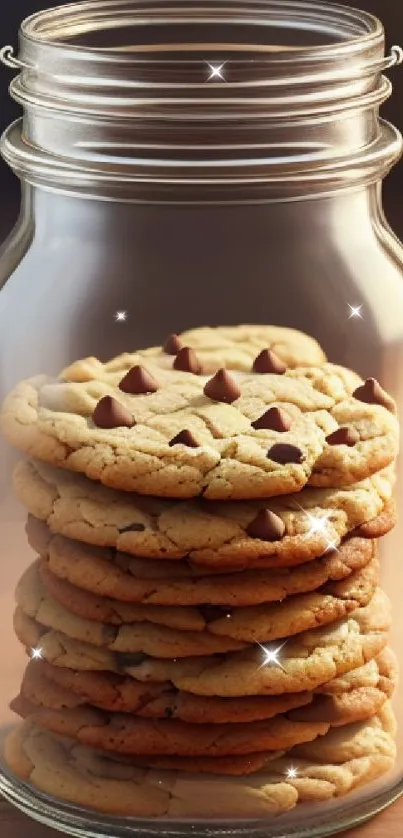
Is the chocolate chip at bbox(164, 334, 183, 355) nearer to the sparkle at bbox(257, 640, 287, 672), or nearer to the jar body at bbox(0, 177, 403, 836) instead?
the jar body at bbox(0, 177, 403, 836)

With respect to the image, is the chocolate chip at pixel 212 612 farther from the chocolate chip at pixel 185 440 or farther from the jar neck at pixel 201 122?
the jar neck at pixel 201 122

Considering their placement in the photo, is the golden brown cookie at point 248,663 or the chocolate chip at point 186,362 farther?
the chocolate chip at point 186,362

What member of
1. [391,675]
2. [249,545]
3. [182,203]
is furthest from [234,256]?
[391,675]

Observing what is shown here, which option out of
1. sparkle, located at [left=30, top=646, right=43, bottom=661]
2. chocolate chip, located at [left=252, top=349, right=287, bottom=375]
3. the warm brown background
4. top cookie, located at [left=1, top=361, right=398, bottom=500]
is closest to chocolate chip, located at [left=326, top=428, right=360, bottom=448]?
top cookie, located at [left=1, top=361, right=398, bottom=500]

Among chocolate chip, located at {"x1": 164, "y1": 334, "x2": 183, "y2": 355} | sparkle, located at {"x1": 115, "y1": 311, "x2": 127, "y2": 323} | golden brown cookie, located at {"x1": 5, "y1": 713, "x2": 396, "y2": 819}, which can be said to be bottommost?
golden brown cookie, located at {"x1": 5, "y1": 713, "x2": 396, "y2": 819}

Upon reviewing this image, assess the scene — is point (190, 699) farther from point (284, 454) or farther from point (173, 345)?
point (173, 345)

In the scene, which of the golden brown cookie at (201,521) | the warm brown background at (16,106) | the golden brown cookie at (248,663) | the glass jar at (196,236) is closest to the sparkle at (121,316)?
the glass jar at (196,236)

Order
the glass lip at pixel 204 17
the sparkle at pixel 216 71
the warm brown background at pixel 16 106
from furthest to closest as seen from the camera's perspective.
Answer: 1. the warm brown background at pixel 16 106
2. the glass lip at pixel 204 17
3. the sparkle at pixel 216 71

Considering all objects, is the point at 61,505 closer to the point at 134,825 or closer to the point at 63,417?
the point at 63,417
